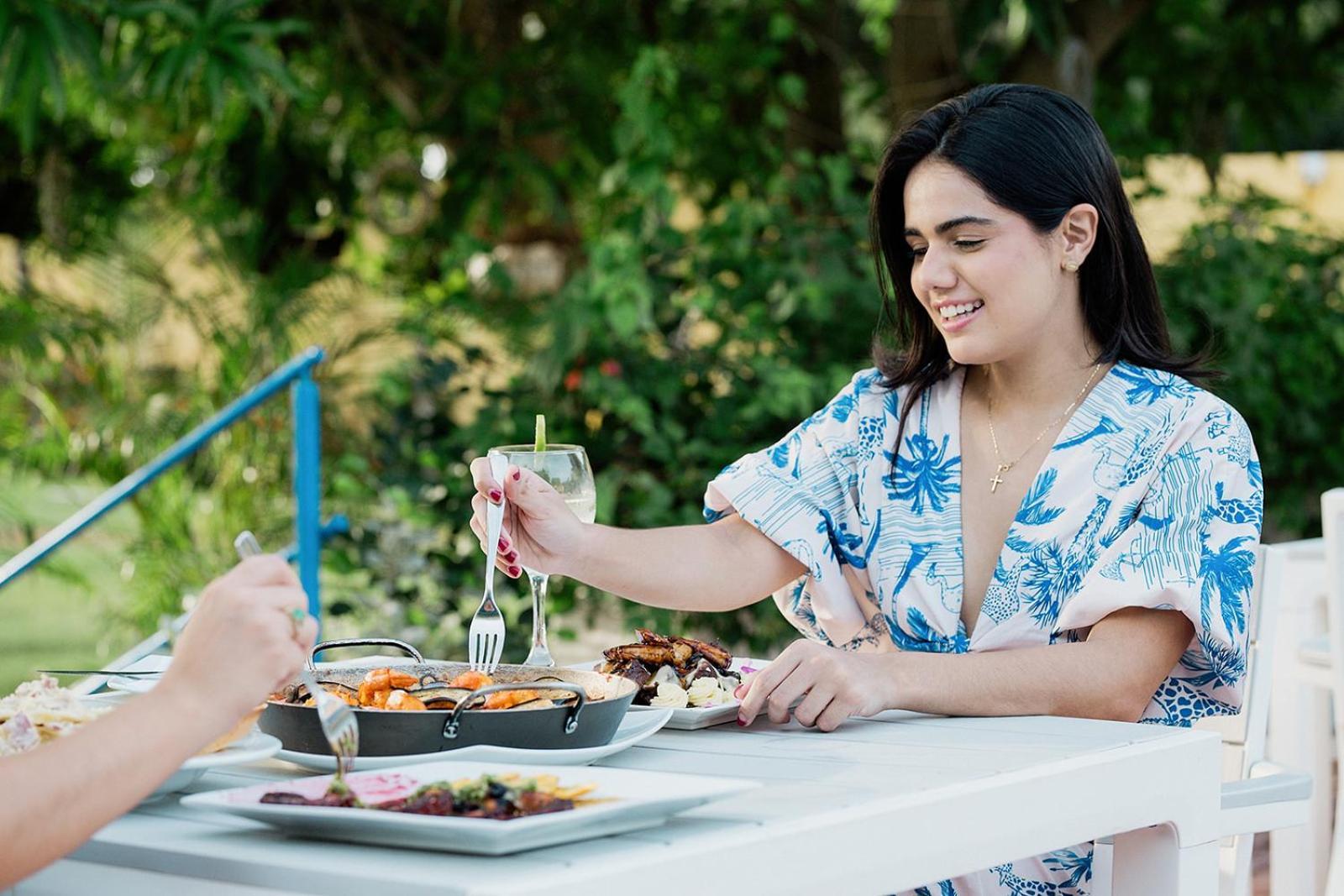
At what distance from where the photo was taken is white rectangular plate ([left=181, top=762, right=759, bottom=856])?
1.11 metres

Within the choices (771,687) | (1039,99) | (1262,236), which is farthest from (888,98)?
(771,687)

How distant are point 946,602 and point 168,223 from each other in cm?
412

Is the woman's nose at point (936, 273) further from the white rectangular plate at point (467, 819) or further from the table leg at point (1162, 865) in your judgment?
the white rectangular plate at point (467, 819)

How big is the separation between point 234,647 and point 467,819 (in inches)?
7.7

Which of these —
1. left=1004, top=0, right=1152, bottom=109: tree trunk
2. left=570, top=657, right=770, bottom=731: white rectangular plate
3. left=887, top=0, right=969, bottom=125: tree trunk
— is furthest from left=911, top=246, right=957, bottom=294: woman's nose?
left=887, top=0, right=969, bottom=125: tree trunk

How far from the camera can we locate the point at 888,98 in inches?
199

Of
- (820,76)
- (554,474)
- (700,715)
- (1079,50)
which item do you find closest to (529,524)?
(554,474)

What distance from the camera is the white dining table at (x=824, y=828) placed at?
112cm

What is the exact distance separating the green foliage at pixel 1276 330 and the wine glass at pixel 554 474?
3.44 meters

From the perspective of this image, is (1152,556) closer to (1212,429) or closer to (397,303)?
(1212,429)

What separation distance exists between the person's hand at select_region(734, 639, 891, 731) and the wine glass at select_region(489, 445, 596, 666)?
0.25m

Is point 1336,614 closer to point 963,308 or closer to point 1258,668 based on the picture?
point 1258,668

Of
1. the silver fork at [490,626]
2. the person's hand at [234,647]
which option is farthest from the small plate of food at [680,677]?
the person's hand at [234,647]

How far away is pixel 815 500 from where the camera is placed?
7.49ft
